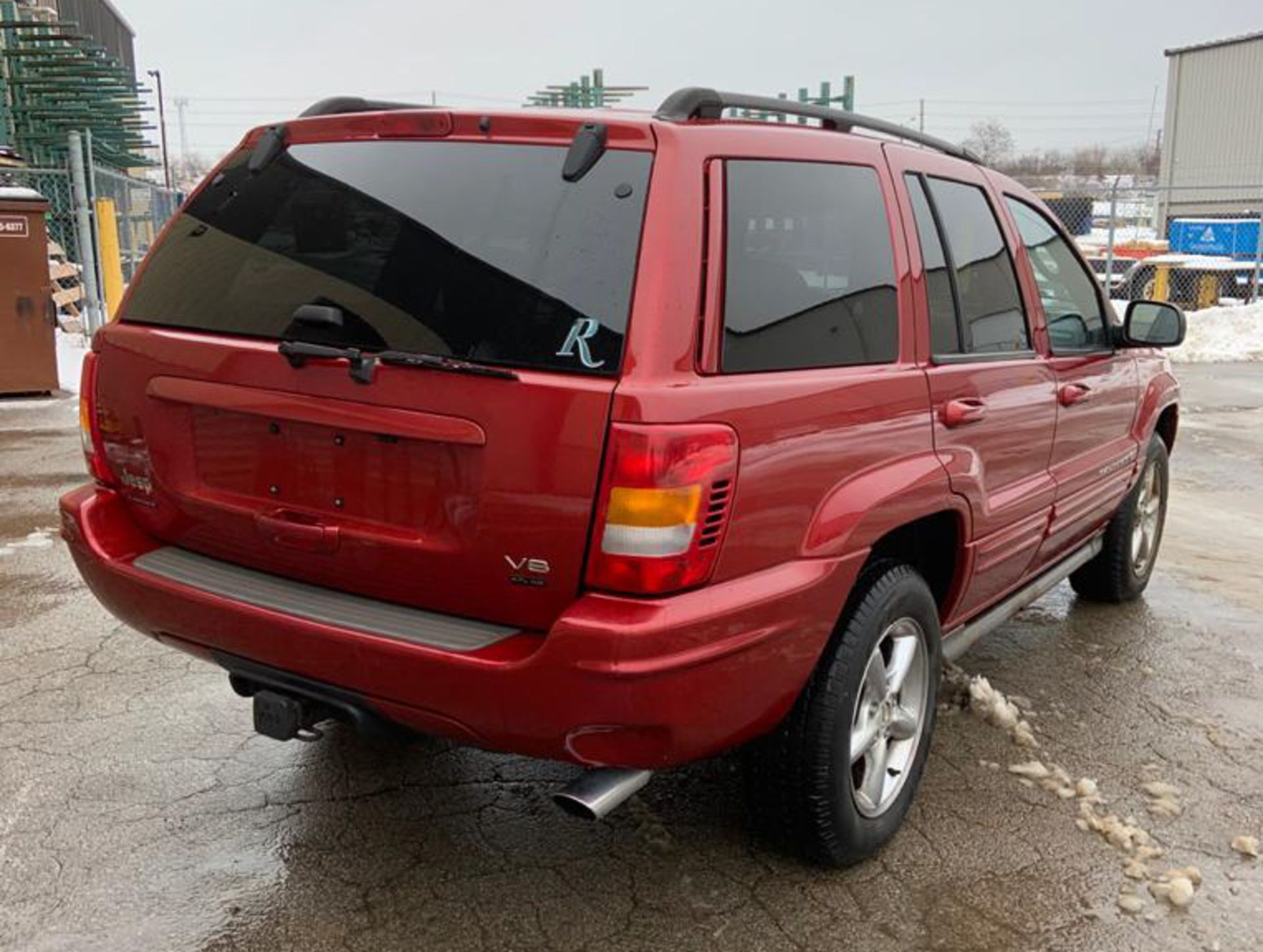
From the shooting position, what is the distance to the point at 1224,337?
16.7m

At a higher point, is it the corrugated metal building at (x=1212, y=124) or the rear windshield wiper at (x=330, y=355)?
the corrugated metal building at (x=1212, y=124)

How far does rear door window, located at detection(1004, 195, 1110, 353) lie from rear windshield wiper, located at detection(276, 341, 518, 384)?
2271mm

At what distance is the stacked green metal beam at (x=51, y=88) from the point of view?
55.8ft

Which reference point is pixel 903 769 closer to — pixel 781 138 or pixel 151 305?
pixel 781 138

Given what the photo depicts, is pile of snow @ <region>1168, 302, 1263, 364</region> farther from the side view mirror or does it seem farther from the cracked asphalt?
the cracked asphalt

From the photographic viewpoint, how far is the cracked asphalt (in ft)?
8.61

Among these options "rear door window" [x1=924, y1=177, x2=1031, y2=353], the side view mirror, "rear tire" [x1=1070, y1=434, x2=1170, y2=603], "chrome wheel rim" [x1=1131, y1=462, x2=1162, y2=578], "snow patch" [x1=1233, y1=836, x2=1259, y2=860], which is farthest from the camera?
"chrome wheel rim" [x1=1131, y1=462, x2=1162, y2=578]

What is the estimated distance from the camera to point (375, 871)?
2.83 metres

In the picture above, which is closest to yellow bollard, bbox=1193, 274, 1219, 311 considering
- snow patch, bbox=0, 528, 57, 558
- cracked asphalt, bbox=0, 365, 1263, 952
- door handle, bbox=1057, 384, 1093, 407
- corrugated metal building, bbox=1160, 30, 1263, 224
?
corrugated metal building, bbox=1160, 30, 1263, 224

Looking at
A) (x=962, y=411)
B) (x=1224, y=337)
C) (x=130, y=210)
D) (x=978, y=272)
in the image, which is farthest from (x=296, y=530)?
(x=1224, y=337)

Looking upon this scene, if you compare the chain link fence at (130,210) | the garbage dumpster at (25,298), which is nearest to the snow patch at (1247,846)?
the garbage dumpster at (25,298)

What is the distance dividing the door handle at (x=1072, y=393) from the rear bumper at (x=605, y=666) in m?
1.50

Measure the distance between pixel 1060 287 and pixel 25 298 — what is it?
8874 millimetres

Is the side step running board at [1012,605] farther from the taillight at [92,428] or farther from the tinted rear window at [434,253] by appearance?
the taillight at [92,428]
